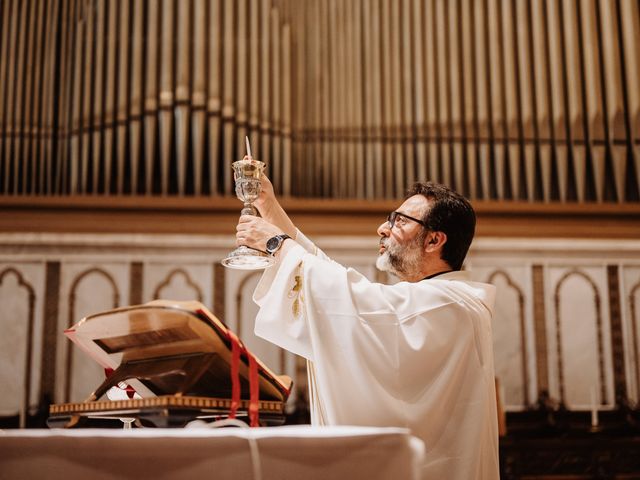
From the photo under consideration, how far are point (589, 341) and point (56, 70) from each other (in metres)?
4.44

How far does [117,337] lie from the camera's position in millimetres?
2506

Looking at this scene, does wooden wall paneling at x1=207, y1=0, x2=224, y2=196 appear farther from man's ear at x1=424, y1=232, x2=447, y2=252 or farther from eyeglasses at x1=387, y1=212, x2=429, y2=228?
man's ear at x1=424, y1=232, x2=447, y2=252

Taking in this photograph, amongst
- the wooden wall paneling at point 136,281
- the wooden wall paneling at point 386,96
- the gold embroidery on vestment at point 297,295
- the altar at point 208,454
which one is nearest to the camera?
the altar at point 208,454

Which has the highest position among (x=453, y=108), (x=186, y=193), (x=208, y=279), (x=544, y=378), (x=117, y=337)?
(x=453, y=108)

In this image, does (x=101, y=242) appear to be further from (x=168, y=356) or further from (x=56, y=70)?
(x=168, y=356)

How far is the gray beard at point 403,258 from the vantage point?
11.4 ft

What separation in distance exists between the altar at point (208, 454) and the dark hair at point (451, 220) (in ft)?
5.45

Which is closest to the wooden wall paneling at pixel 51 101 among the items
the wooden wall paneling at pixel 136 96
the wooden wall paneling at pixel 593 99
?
the wooden wall paneling at pixel 136 96

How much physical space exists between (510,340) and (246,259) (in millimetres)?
3625

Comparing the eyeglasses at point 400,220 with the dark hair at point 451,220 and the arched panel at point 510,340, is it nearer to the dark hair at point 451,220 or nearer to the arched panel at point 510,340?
the dark hair at point 451,220

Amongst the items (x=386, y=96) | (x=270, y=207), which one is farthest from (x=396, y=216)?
(x=386, y=96)

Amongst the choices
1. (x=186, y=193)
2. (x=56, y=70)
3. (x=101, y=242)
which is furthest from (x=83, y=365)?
(x=56, y=70)

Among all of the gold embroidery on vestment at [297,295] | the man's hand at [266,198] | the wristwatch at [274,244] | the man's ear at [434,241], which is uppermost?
the man's hand at [266,198]

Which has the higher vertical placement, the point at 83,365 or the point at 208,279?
the point at 208,279
